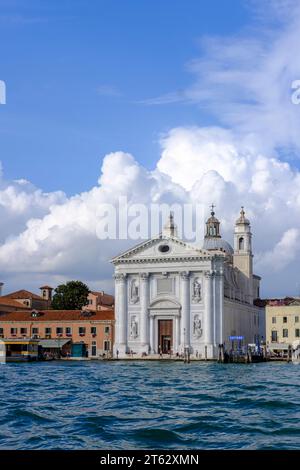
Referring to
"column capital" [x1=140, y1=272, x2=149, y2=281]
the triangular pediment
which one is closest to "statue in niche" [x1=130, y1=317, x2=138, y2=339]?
"column capital" [x1=140, y1=272, x2=149, y2=281]

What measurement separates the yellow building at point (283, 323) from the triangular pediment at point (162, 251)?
8.09 m

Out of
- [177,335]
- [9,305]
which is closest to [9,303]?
[9,305]

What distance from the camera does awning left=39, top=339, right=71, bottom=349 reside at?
6931 centimetres

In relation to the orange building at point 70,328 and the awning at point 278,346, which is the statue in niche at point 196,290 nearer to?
the awning at point 278,346

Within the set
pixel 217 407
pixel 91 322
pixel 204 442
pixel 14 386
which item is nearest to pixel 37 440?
pixel 204 442

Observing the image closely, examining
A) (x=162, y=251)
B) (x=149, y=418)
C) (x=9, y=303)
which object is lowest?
(x=149, y=418)

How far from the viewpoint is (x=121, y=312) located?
67.9 m

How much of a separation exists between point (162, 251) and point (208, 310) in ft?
20.0

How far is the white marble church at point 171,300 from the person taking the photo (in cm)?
6525

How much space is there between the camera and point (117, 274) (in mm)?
68500

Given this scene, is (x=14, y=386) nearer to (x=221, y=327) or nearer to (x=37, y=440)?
(x=37, y=440)

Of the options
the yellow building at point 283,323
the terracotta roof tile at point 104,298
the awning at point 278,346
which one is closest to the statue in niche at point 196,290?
the yellow building at point 283,323

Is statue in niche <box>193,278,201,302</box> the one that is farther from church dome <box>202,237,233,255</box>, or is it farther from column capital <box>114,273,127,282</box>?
church dome <box>202,237,233,255</box>

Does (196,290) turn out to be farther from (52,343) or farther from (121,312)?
(52,343)
